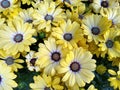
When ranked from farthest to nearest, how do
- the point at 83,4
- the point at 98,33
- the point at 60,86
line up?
the point at 83,4, the point at 98,33, the point at 60,86

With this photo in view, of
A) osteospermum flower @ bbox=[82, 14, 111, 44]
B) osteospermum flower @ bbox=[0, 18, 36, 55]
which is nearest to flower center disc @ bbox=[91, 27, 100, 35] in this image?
osteospermum flower @ bbox=[82, 14, 111, 44]

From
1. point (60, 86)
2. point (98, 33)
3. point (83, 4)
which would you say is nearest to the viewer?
point (60, 86)

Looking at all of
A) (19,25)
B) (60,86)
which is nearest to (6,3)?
(19,25)

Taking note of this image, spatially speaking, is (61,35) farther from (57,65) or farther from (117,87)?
(117,87)

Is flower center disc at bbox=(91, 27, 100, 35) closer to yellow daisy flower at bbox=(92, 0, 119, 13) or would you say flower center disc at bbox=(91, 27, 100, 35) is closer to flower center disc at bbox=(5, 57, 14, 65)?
yellow daisy flower at bbox=(92, 0, 119, 13)

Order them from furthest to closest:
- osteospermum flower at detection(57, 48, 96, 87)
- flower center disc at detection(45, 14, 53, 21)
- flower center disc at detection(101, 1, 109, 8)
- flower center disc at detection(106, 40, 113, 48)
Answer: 1. flower center disc at detection(101, 1, 109, 8)
2. flower center disc at detection(45, 14, 53, 21)
3. flower center disc at detection(106, 40, 113, 48)
4. osteospermum flower at detection(57, 48, 96, 87)

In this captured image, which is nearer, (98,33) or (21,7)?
(98,33)

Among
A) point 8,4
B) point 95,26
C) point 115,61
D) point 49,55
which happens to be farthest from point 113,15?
point 8,4

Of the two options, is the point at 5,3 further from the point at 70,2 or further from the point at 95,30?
the point at 95,30
